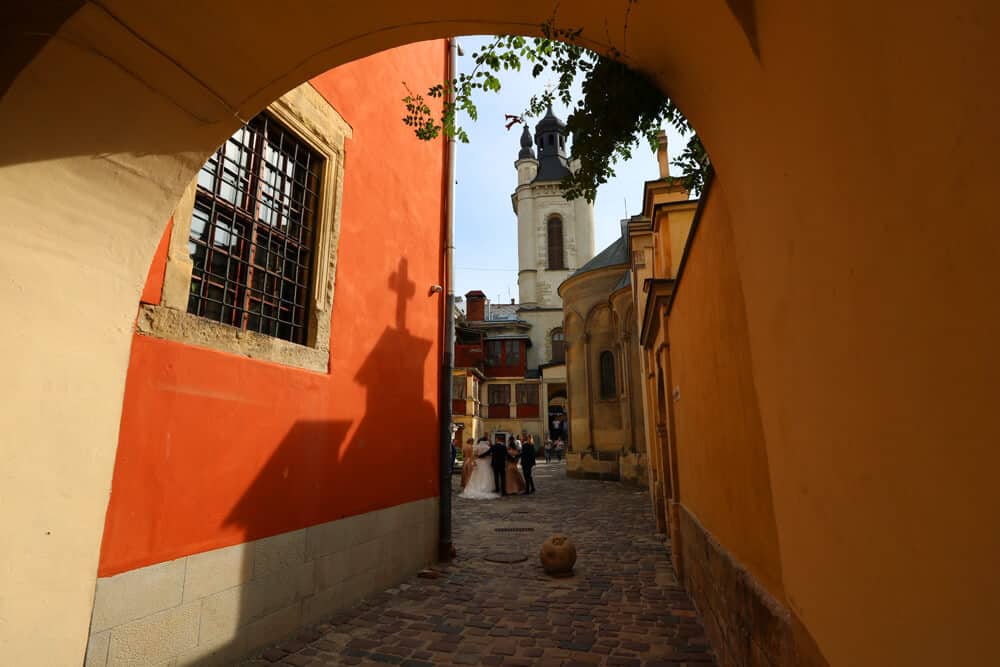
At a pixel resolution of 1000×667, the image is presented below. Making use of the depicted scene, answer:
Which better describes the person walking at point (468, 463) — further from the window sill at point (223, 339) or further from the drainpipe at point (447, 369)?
the window sill at point (223, 339)

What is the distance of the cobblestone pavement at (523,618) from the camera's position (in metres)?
4.65

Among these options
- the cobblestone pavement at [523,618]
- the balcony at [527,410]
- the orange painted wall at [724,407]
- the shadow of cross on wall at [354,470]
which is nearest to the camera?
the orange painted wall at [724,407]

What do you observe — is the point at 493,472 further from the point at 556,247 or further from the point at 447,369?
the point at 556,247

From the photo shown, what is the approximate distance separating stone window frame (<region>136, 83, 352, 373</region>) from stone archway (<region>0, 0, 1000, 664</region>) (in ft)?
1.58

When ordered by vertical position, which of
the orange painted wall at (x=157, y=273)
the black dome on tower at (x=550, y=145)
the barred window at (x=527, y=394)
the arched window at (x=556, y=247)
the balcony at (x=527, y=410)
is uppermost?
the black dome on tower at (x=550, y=145)

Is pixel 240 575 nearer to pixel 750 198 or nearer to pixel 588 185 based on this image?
pixel 588 185

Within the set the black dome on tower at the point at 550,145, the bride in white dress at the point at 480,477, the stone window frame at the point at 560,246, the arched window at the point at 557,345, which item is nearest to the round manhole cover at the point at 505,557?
the bride in white dress at the point at 480,477

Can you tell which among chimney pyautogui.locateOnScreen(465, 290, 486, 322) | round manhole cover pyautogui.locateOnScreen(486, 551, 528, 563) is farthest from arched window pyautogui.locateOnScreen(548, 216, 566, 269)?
round manhole cover pyautogui.locateOnScreen(486, 551, 528, 563)

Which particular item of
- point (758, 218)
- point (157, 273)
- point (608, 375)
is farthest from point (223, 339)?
point (608, 375)

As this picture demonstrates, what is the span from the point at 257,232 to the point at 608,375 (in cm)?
2031

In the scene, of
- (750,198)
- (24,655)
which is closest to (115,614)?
(24,655)

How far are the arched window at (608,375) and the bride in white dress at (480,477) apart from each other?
8421 mm

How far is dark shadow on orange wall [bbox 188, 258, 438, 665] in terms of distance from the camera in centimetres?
467

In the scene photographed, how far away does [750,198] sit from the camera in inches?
86.4
